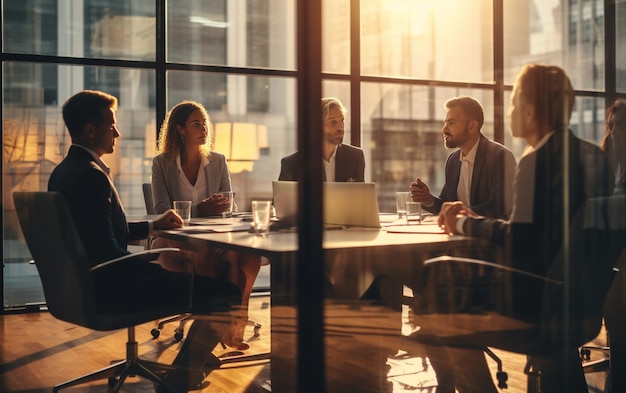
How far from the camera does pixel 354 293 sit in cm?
227

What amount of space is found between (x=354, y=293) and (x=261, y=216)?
3.20 ft

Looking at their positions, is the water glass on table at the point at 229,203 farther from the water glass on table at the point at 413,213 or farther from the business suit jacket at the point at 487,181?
the business suit jacket at the point at 487,181

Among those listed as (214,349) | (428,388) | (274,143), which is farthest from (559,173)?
(214,349)

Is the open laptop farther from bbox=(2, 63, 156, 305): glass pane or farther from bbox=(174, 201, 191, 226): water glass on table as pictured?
bbox=(2, 63, 156, 305): glass pane

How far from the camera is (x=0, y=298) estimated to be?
18.3 feet

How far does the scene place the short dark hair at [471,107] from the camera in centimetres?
340

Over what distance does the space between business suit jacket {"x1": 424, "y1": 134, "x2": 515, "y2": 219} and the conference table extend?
13 cm

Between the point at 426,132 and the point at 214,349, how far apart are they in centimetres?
258

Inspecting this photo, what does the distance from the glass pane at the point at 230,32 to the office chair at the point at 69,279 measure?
3.37 ft

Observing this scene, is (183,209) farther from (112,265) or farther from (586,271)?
(586,271)

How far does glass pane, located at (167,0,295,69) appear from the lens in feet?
8.84

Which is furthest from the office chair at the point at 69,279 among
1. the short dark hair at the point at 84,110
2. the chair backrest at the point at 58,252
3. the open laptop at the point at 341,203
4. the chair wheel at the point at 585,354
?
the chair wheel at the point at 585,354

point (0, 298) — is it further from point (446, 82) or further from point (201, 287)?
point (446, 82)

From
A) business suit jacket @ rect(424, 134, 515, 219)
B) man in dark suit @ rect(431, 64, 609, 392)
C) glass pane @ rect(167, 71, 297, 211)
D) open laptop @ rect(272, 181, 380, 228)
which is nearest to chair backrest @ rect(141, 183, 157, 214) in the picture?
glass pane @ rect(167, 71, 297, 211)
